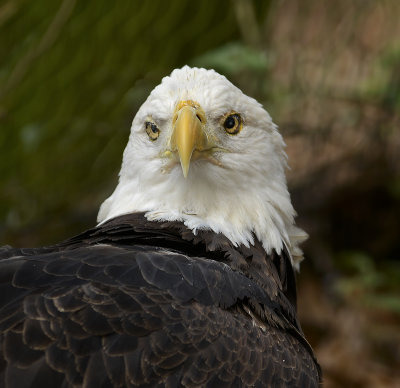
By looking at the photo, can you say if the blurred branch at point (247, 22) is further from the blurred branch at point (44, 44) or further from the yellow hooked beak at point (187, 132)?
the yellow hooked beak at point (187, 132)

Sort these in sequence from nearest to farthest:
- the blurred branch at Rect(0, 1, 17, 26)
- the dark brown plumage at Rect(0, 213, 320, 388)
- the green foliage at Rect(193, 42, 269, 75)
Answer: the dark brown plumage at Rect(0, 213, 320, 388) → the green foliage at Rect(193, 42, 269, 75) → the blurred branch at Rect(0, 1, 17, 26)

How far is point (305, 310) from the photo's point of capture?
858 centimetres

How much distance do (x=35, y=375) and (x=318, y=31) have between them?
19.3 feet

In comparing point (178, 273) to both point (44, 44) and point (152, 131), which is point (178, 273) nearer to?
point (152, 131)

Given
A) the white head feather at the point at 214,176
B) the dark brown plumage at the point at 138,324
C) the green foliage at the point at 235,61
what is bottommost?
the dark brown plumage at the point at 138,324

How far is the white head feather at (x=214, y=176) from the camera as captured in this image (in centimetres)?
407

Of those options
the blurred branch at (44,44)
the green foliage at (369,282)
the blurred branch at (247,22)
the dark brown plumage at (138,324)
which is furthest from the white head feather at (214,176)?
the blurred branch at (247,22)

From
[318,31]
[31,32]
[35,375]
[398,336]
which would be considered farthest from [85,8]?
[35,375]

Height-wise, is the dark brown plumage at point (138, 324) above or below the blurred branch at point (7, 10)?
below

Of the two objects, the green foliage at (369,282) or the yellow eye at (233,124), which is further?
the green foliage at (369,282)

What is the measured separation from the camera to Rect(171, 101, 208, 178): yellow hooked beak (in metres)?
3.79

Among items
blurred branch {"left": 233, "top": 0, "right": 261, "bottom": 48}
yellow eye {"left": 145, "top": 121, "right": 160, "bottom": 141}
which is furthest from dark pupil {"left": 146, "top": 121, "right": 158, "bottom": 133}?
blurred branch {"left": 233, "top": 0, "right": 261, "bottom": 48}

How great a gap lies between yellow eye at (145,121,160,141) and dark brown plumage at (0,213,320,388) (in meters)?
0.75

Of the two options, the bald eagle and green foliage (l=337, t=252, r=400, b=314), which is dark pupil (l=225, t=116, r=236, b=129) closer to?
the bald eagle
